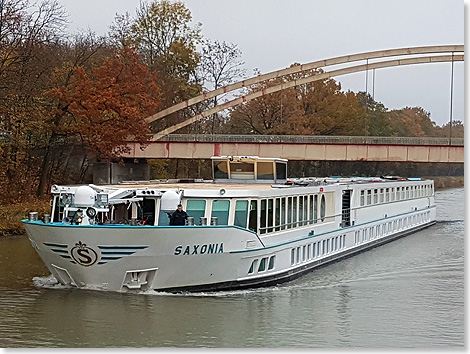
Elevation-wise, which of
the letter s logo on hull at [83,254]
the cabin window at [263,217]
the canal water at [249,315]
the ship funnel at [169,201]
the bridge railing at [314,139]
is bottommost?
the canal water at [249,315]

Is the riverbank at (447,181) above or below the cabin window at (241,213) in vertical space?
above

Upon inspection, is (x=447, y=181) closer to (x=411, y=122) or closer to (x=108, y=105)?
(x=411, y=122)

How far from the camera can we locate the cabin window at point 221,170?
2303 centimetres

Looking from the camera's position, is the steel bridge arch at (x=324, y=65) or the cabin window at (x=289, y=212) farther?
the steel bridge arch at (x=324, y=65)

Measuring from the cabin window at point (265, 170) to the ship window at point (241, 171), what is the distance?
0.67ft

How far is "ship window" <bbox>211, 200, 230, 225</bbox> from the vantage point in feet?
59.2

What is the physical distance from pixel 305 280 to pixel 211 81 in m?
35.7

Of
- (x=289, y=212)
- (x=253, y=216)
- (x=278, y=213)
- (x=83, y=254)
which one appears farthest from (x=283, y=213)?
(x=83, y=254)

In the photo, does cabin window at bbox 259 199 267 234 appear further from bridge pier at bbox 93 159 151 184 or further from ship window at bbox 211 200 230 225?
bridge pier at bbox 93 159 151 184

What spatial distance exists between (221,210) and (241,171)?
5110 millimetres

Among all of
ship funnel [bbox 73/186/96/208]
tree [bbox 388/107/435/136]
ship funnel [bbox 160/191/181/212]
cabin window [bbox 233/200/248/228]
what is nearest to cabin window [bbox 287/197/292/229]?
cabin window [bbox 233/200/248/228]

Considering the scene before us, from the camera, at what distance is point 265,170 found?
23.1 m

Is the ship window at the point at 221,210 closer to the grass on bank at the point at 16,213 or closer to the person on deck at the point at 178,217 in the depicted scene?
the person on deck at the point at 178,217

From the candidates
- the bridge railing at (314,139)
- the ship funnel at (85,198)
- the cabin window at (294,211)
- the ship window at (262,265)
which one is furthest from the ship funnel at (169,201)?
the bridge railing at (314,139)
